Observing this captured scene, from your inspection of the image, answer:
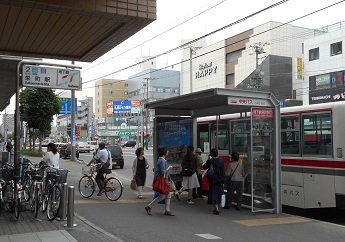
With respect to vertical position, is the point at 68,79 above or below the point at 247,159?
above

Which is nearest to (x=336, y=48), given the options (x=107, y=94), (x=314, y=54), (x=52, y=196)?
(x=314, y=54)

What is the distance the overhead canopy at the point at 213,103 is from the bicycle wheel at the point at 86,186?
3.16 metres

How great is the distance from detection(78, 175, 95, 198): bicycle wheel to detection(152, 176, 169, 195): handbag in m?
3.83

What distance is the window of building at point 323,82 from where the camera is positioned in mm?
41062

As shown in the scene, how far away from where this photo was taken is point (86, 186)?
12.8 metres

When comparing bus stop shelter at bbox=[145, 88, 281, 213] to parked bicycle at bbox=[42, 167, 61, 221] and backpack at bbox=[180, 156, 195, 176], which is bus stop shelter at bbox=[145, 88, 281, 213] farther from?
parked bicycle at bbox=[42, 167, 61, 221]

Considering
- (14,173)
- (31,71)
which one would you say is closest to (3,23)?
(31,71)

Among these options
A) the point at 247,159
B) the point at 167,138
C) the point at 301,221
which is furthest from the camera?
the point at 167,138

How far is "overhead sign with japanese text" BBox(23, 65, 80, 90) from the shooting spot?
31.6 feet

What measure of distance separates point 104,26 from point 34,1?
5.23 ft

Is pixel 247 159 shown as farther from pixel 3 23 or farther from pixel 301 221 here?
pixel 3 23

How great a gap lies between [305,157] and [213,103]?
3.25 meters

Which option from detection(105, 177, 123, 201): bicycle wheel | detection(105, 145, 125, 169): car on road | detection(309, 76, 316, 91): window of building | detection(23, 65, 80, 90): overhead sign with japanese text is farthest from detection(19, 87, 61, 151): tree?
detection(309, 76, 316, 91): window of building

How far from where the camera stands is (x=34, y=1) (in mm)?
6145
